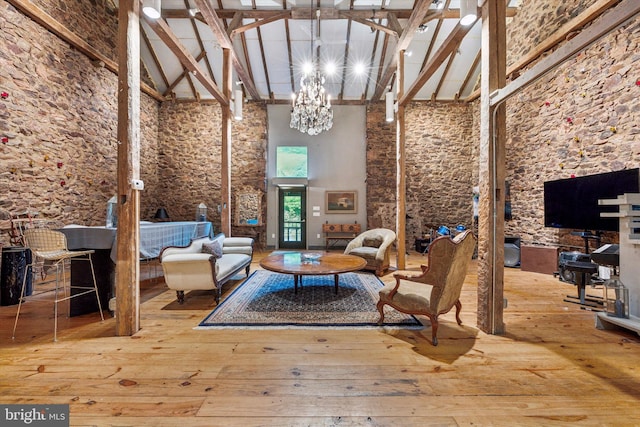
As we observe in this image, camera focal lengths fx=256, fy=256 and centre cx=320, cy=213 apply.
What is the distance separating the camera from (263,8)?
5949mm

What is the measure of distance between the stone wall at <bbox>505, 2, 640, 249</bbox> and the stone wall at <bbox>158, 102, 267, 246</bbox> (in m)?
6.88

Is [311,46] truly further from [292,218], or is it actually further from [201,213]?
[201,213]

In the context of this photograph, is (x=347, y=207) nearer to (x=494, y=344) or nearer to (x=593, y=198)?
(x=593, y=198)

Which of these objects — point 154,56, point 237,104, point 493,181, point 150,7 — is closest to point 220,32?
point 237,104

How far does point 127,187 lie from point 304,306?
2342 millimetres

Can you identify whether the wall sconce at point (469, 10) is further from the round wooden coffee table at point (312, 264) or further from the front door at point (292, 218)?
the front door at point (292, 218)

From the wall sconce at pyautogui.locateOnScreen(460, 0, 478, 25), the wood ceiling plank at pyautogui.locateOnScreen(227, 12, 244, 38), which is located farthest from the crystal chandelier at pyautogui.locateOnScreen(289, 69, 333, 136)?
the wood ceiling plank at pyautogui.locateOnScreen(227, 12, 244, 38)

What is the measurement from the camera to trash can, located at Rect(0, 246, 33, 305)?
10.7 ft

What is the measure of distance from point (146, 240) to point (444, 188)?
8035mm

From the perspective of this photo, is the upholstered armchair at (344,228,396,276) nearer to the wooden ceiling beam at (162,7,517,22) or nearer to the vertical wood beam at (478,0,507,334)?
the vertical wood beam at (478,0,507,334)

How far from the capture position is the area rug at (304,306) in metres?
2.78

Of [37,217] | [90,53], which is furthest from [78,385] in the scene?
[90,53]

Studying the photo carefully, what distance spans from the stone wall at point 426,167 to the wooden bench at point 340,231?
546 mm

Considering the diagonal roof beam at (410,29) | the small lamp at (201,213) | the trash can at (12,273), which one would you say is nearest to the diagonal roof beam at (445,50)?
the diagonal roof beam at (410,29)
